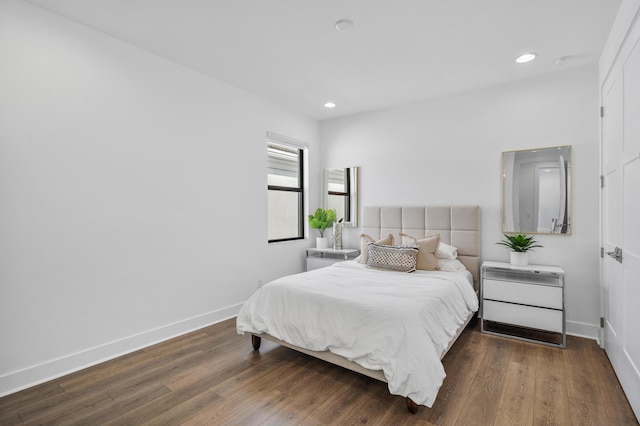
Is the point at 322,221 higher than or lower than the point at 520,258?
higher

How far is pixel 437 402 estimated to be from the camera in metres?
2.09

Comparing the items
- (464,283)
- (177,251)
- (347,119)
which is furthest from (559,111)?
(177,251)

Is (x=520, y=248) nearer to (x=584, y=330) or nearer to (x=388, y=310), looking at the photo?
(x=584, y=330)

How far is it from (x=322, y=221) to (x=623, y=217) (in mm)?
3231

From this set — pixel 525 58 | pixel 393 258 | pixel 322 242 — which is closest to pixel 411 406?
pixel 393 258

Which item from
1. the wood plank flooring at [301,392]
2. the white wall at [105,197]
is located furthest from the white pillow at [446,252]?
the white wall at [105,197]

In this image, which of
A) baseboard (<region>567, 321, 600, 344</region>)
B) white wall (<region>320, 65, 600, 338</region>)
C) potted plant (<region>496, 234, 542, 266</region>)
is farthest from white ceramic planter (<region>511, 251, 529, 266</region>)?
baseboard (<region>567, 321, 600, 344</region>)

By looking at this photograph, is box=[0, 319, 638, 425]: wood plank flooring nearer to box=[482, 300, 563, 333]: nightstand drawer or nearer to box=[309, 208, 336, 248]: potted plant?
box=[482, 300, 563, 333]: nightstand drawer

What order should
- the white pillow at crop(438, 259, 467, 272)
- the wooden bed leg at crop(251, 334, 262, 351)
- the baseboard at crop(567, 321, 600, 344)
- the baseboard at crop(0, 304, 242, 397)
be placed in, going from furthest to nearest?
the white pillow at crop(438, 259, 467, 272) → the baseboard at crop(567, 321, 600, 344) → the wooden bed leg at crop(251, 334, 262, 351) → the baseboard at crop(0, 304, 242, 397)

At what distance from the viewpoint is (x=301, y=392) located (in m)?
2.23

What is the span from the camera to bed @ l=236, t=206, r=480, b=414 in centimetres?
199

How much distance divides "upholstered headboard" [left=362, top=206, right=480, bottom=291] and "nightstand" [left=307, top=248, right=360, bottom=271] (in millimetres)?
387

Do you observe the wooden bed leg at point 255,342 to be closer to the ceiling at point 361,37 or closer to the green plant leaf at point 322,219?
the green plant leaf at point 322,219

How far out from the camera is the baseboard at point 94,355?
88.5 inches
